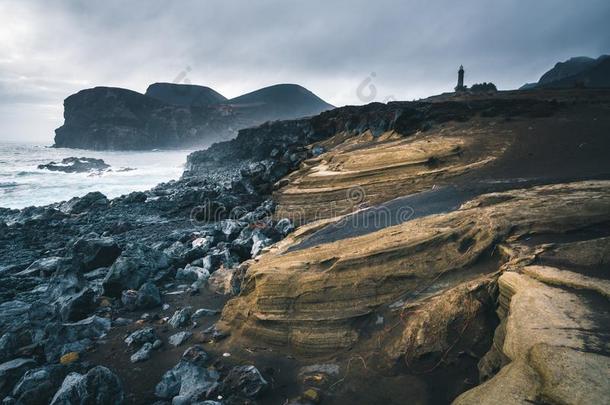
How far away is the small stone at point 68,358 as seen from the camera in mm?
6189

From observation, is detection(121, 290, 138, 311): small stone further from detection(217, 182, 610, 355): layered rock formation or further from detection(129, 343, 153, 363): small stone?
detection(217, 182, 610, 355): layered rock formation

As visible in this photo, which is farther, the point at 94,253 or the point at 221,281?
the point at 94,253

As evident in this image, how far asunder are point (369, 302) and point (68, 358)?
5.59 meters

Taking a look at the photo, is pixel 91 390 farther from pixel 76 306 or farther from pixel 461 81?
pixel 461 81

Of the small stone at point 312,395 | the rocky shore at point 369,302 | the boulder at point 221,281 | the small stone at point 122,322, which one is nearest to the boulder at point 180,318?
the rocky shore at point 369,302

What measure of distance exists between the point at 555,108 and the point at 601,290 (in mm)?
15562

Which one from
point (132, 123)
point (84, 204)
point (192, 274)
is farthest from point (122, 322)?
point (132, 123)

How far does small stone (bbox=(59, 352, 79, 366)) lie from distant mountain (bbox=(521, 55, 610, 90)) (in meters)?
62.2

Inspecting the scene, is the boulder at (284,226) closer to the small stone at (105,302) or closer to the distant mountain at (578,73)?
the small stone at (105,302)

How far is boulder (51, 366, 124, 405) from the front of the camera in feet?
15.5

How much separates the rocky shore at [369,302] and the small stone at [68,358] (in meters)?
0.04

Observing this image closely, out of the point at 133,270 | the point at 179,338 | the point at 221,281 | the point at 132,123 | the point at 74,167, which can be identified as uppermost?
the point at 132,123

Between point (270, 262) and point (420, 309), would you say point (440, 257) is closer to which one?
point (420, 309)

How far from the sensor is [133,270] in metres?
9.16
